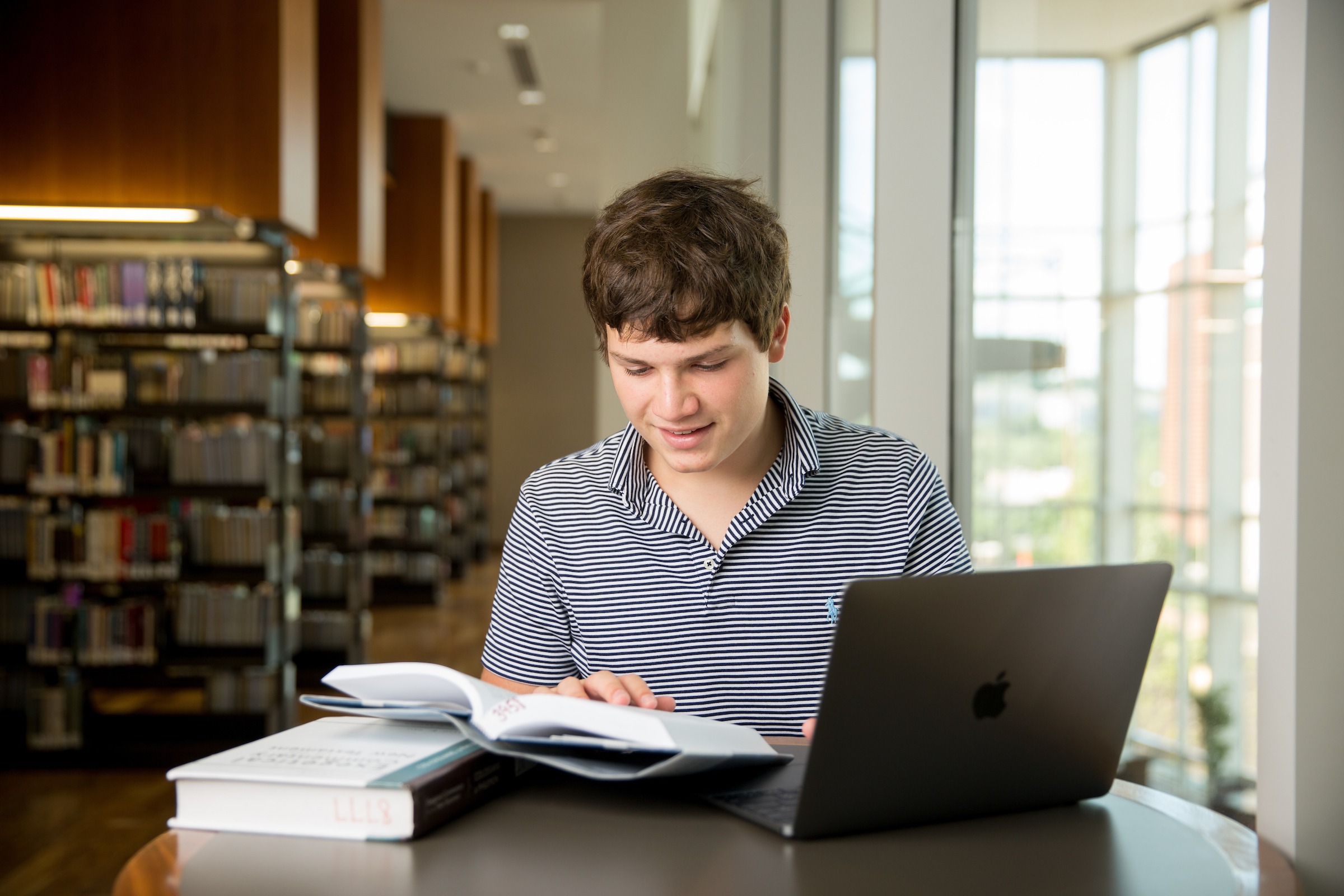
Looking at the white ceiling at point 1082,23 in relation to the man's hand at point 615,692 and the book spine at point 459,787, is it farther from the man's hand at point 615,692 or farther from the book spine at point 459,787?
the book spine at point 459,787

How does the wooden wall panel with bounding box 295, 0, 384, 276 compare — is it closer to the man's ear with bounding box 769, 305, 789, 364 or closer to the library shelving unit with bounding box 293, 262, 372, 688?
the library shelving unit with bounding box 293, 262, 372, 688

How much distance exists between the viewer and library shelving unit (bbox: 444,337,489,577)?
10766mm

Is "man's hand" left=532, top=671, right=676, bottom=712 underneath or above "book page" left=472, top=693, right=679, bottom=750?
underneath

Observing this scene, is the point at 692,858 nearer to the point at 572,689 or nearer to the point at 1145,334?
the point at 572,689

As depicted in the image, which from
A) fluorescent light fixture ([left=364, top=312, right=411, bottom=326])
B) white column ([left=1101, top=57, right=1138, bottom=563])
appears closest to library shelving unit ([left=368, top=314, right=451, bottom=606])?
fluorescent light fixture ([left=364, top=312, right=411, bottom=326])

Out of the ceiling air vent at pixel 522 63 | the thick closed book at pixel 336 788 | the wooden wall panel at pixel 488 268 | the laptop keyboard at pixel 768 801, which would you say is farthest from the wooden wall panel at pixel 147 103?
the wooden wall panel at pixel 488 268

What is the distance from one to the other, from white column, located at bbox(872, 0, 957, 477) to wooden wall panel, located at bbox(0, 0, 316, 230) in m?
3.49

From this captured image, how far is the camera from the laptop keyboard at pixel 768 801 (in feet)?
2.81

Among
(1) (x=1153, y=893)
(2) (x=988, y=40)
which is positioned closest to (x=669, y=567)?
(1) (x=1153, y=893)

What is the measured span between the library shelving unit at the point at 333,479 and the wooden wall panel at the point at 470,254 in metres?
3.92

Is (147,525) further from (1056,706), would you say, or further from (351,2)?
(1056,706)

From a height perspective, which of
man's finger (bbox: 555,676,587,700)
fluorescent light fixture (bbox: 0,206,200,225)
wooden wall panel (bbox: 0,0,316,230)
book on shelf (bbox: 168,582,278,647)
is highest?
wooden wall panel (bbox: 0,0,316,230)

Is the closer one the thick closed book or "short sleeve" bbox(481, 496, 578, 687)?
the thick closed book

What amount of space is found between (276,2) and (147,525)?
2.25 metres
